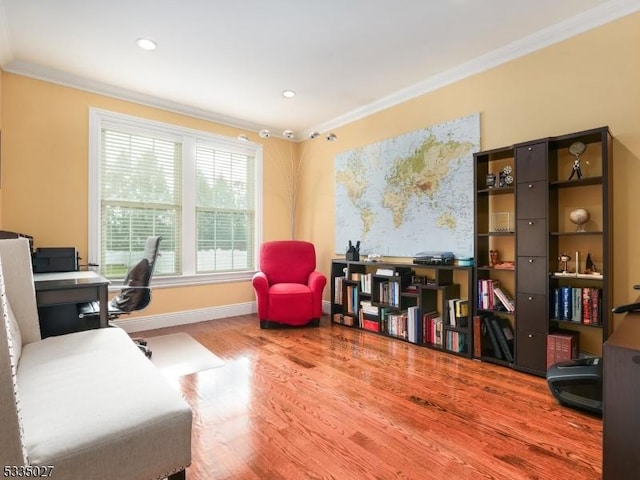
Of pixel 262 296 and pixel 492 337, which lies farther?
pixel 262 296

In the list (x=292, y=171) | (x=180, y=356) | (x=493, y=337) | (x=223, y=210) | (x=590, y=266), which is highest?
(x=292, y=171)

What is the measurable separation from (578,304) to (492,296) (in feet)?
1.94

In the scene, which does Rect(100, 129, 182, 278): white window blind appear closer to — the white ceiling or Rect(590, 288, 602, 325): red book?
the white ceiling

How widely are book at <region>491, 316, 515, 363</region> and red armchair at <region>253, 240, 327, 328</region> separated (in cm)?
185

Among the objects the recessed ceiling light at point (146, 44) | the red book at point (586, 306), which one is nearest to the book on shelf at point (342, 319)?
the red book at point (586, 306)

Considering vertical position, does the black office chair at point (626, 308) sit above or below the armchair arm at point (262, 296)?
above

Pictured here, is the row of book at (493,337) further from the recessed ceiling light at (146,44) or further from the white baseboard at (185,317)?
the recessed ceiling light at (146,44)

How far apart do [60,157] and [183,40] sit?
70.1 inches

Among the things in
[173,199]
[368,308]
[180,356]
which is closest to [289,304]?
[368,308]

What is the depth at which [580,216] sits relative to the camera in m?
2.39

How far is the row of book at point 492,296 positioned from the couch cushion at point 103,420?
2.51 meters

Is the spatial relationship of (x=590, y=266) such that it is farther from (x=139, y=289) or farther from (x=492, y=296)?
A: (x=139, y=289)

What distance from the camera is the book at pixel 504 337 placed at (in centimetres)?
269

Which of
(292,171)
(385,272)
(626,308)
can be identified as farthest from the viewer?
(292,171)
